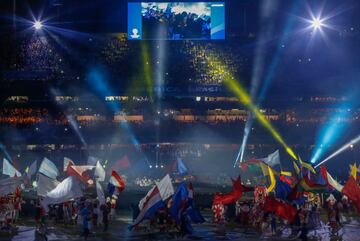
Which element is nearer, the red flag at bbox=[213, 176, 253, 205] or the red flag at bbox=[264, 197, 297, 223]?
the red flag at bbox=[264, 197, 297, 223]

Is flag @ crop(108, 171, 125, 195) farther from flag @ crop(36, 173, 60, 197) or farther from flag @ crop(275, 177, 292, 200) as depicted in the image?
flag @ crop(275, 177, 292, 200)

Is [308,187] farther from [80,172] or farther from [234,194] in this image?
[80,172]

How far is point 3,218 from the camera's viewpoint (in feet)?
82.7

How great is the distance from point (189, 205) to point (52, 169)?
411 inches

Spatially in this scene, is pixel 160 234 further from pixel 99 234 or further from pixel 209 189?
pixel 209 189

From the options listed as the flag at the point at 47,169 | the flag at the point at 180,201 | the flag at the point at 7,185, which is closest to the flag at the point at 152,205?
the flag at the point at 180,201

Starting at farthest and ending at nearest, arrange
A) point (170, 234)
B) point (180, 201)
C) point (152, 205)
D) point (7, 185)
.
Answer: point (7, 185)
point (170, 234)
point (180, 201)
point (152, 205)

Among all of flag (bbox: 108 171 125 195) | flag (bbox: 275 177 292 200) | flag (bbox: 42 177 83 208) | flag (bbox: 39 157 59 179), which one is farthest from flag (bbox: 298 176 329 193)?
flag (bbox: 39 157 59 179)

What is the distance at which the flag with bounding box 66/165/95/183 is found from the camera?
30562 millimetres

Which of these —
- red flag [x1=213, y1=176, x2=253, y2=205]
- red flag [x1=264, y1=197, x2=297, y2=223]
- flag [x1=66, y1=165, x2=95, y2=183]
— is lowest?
red flag [x1=264, y1=197, x2=297, y2=223]

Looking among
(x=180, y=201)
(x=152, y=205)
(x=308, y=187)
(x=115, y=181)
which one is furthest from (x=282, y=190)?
(x=115, y=181)

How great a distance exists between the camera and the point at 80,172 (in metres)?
31.7

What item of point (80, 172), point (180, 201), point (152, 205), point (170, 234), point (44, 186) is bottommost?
point (170, 234)

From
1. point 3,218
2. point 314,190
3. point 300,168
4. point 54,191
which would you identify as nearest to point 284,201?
point 314,190
